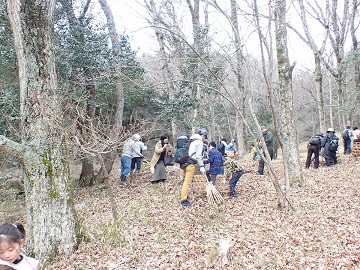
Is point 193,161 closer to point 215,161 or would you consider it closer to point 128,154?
point 215,161

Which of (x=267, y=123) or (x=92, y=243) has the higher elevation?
(x=267, y=123)

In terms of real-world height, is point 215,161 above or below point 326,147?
above

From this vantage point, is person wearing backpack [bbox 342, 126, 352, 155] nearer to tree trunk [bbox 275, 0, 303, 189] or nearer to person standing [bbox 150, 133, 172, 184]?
tree trunk [bbox 275, 0, 303, 189]

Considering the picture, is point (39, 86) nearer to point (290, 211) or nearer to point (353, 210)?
point (290, 211)

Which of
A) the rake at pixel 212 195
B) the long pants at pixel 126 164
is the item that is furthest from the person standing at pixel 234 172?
the long pants at pixel 126 164

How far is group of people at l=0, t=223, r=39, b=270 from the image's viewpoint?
7.94 feet

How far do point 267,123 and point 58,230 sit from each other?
898 inches

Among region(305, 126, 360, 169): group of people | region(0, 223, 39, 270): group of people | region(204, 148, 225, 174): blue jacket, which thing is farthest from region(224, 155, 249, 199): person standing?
region(0, 223, 39, 270): group of people

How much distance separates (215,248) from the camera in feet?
15.6

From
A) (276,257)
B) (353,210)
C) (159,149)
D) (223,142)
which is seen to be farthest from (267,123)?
(276,257)

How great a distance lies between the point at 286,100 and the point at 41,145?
6357 millimetres

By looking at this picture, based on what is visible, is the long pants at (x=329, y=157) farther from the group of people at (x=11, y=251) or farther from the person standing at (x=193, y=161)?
the group of people at (x=11, y=251)

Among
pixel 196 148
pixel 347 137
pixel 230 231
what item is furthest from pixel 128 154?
pixel 347 137

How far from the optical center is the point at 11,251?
2445 millimetres
